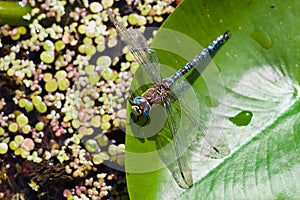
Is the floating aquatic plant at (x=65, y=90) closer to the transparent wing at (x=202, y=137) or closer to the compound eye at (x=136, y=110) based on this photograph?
the compound eye at (x=136, y=110)

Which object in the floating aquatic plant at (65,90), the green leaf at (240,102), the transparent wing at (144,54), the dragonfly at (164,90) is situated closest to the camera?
the green leaf at (240,102)

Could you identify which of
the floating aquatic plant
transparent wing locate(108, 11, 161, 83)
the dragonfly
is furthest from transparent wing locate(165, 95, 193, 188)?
the floating aquatic plant

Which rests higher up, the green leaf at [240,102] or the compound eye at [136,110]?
the green leaf at [240,102]

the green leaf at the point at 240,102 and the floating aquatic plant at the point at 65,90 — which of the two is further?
the floating aquatic plant at the point at 65,90

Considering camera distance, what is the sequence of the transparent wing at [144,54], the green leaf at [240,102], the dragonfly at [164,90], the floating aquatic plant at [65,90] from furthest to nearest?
the floating aquatic plant at [65,90], the transparent wing at [144,54], the dragonfly at [164,90], the green leaf at [240,102]

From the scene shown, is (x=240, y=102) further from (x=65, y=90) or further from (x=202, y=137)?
(x=65, y=90)

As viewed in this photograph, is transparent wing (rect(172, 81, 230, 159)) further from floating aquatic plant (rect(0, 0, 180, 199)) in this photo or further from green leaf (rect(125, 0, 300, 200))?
floating aquatic plant (rect(0, 0, 180, 199))

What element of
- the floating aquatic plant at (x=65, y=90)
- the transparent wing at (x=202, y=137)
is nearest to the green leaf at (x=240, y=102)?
the transparent wing at (x=202, y=137)
